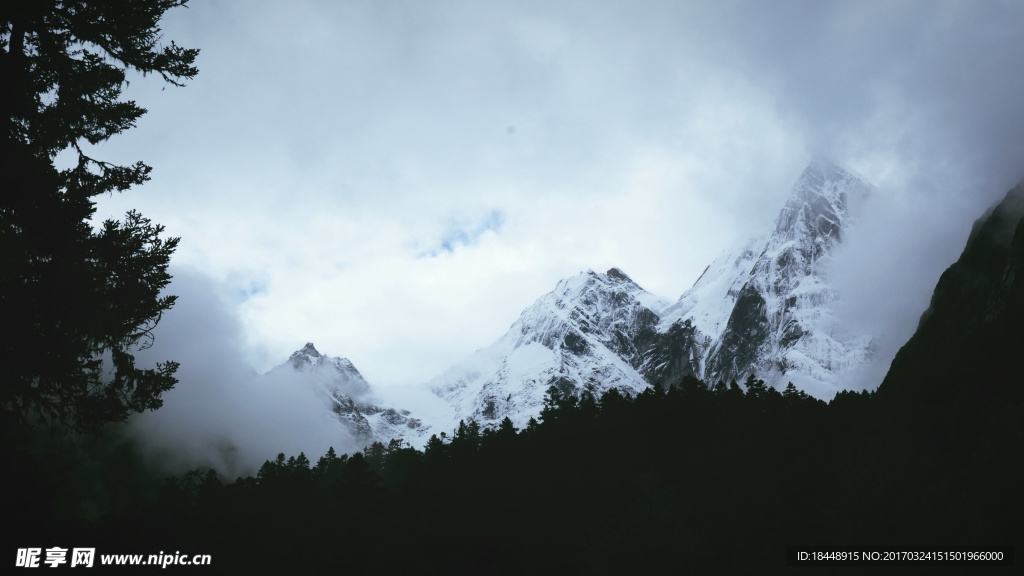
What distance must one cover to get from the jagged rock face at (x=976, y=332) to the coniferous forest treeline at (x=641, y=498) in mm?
4304

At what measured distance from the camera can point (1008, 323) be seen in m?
Result: 65.4

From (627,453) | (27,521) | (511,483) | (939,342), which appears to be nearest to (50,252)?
(27,521)

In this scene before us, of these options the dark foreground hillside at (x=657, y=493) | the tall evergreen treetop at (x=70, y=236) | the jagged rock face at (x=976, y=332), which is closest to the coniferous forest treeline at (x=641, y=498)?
the dark foreground hillside at (x=657, y=493)

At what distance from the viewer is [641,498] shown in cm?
4578

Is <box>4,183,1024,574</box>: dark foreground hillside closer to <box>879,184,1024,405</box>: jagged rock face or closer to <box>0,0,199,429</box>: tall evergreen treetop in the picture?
<box>879,184,1024,405</box>: jagged rock face

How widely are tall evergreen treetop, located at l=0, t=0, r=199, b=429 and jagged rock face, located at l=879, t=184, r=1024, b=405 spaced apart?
54588mm

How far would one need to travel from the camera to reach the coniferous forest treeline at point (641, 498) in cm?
3850

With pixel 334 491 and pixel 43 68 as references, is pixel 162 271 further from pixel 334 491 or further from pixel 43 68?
pixel 334 491

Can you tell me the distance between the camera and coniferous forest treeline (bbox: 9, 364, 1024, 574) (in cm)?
3850

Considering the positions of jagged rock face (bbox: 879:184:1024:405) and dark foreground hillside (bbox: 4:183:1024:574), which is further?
jagged rock face (bbox: 879:184:1024:405)

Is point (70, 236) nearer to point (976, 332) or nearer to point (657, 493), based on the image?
point (657, 493)

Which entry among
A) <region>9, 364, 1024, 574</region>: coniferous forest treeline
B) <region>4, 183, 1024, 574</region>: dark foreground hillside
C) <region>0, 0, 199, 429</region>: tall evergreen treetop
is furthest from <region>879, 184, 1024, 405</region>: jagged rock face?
<region>0, 0, 199, 429</region>: tall evergreen treetop

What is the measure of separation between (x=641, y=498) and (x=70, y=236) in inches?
1650

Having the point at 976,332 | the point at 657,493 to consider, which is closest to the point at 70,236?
the point at 657,493
